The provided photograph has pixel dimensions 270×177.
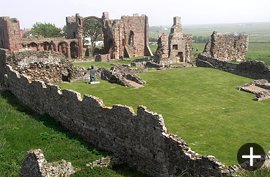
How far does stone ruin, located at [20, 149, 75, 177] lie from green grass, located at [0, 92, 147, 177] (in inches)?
22.4

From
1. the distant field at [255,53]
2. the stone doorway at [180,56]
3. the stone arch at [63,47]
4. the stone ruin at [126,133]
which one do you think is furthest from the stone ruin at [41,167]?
the stone arch at [63,47]

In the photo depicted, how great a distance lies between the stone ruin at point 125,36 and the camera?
6538cm

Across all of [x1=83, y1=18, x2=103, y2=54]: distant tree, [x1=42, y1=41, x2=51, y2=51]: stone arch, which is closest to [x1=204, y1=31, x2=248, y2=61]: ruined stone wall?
[x1=42, y1=41, x2=51, y2=51]: stone arch

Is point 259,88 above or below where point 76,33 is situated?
below

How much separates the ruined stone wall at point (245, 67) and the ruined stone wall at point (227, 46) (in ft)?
17.5

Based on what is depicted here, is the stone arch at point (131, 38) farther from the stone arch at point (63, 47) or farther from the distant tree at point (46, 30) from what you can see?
the distant tree at point (46, 30)

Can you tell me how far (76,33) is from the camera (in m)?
70.9

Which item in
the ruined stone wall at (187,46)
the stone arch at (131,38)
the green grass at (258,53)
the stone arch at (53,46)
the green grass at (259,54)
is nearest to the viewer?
the ruined stone wall at (187,46)

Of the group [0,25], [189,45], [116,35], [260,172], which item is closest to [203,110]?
[260,172]

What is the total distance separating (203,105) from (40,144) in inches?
424

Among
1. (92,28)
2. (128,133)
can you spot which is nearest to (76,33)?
(92,28)

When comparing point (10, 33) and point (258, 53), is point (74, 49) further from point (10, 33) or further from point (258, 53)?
point (258, 53)

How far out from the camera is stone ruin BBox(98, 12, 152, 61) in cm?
6538

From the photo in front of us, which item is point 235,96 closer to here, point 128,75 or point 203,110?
point 203,110
